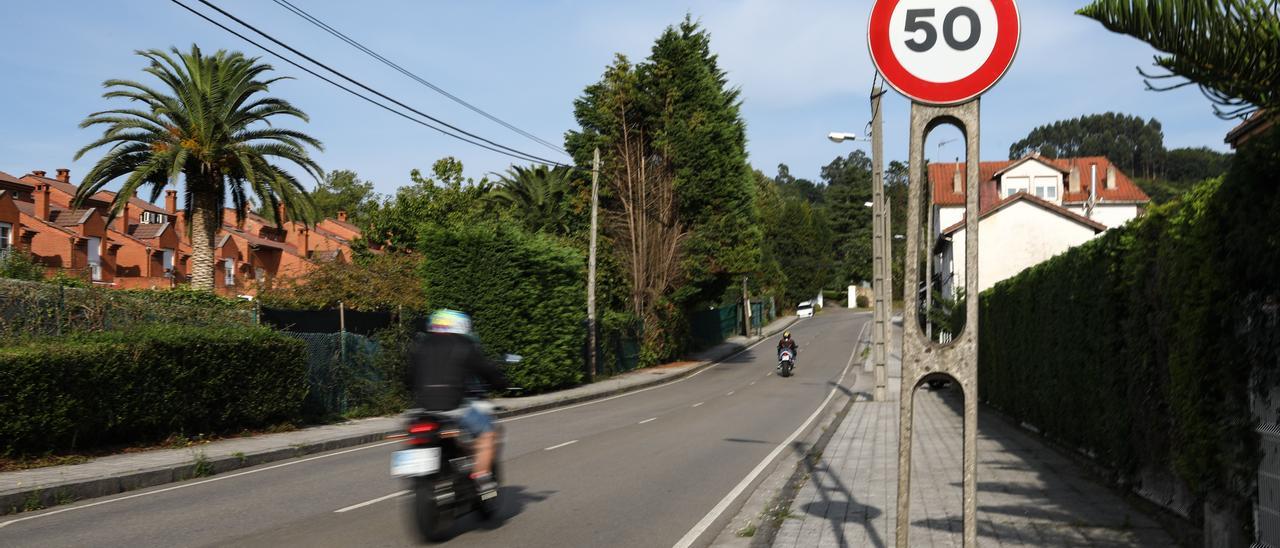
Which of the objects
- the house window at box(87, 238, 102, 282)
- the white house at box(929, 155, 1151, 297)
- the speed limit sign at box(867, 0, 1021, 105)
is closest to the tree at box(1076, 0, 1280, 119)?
the speed limit sign at box(867, 0, 1021, 105)

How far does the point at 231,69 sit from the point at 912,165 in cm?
2534

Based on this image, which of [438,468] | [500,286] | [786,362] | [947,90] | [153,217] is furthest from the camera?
[153,217]

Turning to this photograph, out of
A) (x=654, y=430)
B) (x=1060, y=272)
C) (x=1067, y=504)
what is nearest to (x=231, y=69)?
(x=654, y=430)

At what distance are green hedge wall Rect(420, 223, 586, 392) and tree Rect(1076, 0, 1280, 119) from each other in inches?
970

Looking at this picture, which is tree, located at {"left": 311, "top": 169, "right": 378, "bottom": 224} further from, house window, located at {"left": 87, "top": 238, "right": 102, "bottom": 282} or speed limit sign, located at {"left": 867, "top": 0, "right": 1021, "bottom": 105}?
speed limit sign, located at {"left": 867, "top": 0, "right": 1021, "bottom": 105}

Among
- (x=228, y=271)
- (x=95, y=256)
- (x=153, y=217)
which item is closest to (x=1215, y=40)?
(x=95, y=256)

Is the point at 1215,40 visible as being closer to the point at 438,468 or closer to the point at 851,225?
→ the point at 438,468

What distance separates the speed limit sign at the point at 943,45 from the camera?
427cm

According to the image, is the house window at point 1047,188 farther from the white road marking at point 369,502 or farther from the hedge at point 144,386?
the white road marking at point 369,502

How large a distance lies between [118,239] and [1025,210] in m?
57.2

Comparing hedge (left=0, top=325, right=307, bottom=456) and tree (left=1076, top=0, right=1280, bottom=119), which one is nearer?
tree (left=1076, top=0, right=1280, bottom=119)

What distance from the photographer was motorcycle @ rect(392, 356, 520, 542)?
25.0ft

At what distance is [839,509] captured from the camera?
9.07 metres

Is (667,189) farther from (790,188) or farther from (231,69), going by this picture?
(790,188)
